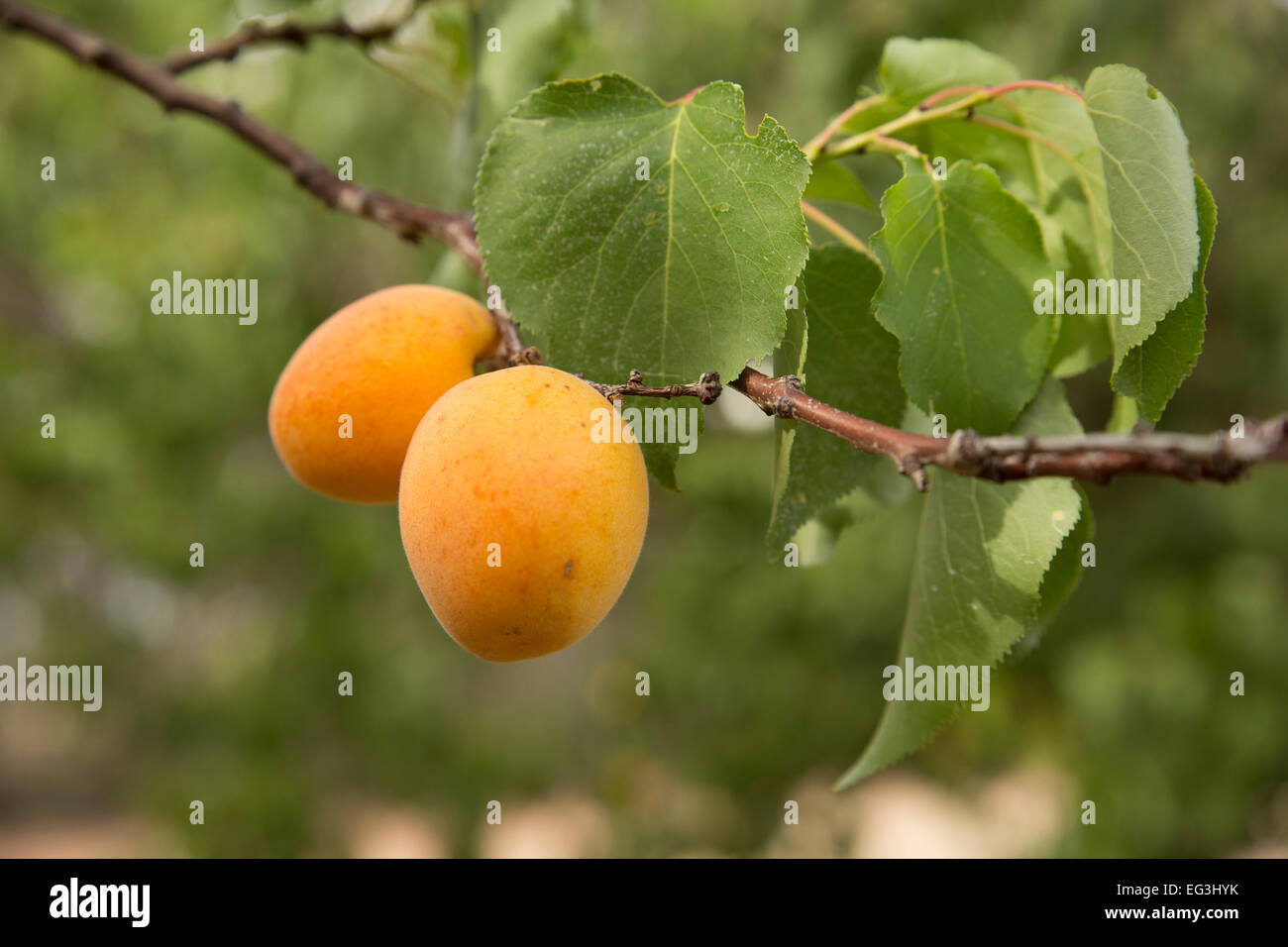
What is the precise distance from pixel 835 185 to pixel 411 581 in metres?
2.86

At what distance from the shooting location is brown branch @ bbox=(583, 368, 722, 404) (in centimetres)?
39

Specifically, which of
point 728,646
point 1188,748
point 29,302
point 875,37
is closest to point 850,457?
point 875,37

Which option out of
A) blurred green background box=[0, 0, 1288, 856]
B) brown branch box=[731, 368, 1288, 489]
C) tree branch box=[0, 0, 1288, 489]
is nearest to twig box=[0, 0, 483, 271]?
tree branch box=[0, 0, 1288, 489]

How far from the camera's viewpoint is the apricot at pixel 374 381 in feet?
1.66

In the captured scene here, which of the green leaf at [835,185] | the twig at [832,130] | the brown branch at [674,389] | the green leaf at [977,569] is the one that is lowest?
the green leaf at [977,569]

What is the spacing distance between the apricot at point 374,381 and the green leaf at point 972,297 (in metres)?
0.24

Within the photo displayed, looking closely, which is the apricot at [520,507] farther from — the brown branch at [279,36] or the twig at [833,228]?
the brown branch at [279,36]

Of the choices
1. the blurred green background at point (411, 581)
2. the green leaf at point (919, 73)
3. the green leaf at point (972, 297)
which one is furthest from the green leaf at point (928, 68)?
the blurred green background at point (411, 581)

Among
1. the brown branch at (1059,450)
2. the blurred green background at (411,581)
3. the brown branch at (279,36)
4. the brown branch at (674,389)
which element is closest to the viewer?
the brown branch at (1059,450)

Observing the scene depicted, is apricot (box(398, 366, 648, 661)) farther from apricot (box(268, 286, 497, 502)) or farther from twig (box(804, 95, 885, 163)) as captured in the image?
twig (box(804, 95, 885, 163))

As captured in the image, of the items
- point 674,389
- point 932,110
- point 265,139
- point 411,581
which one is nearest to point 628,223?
point 674,389

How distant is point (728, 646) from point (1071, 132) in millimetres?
2721

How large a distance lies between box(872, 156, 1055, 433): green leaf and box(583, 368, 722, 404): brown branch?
0.13m

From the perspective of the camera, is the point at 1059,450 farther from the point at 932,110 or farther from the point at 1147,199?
the point at 932,110
